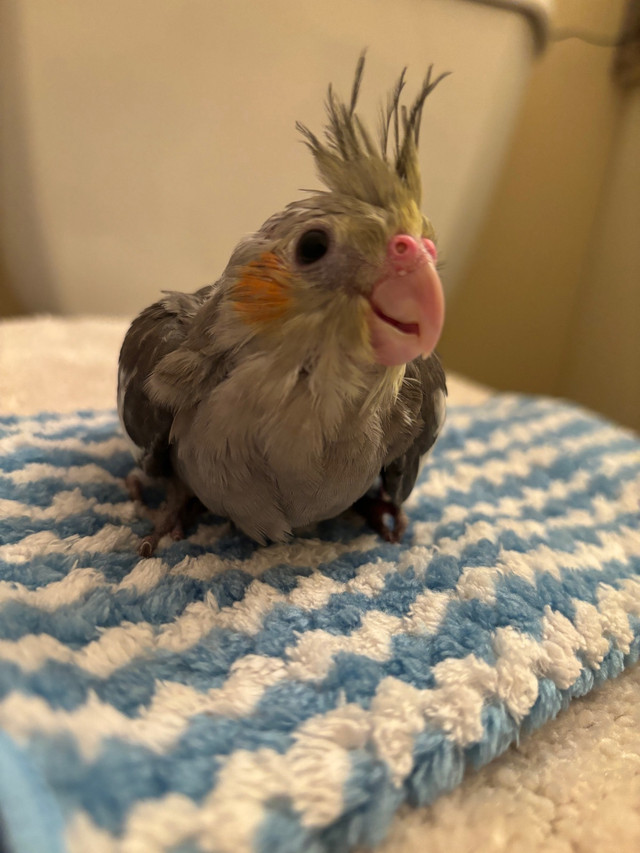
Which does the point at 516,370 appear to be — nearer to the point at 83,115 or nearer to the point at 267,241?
the point at 83,115

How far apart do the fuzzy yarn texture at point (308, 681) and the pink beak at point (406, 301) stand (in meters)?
0.22

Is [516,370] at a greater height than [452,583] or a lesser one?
lesser

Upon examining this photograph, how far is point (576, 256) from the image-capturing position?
1.64 metres

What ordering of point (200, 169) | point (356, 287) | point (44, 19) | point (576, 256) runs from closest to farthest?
point (356, 287) < point (44, 19) < point (200, 169) < point (576, 256)

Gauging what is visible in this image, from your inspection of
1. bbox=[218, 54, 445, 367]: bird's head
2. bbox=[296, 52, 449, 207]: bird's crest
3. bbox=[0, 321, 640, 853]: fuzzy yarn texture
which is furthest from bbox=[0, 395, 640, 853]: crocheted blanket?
bbox=[296, 52, 449, 207]: bird's crest

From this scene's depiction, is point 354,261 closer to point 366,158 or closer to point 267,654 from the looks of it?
point 366,158

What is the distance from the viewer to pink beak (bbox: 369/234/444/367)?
1.27ft

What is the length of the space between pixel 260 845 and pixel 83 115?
110cm

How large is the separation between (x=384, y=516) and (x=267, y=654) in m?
0.26

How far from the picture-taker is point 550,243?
1.63 metres

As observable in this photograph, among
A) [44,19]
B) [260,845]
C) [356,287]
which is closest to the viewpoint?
[260,845]

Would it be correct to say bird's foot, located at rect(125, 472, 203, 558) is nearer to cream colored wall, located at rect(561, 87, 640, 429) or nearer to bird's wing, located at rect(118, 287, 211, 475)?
bird's wing, located at rect(118, 287, 211, 475)

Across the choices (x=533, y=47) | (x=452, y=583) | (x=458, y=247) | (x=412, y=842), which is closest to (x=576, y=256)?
(x=458, y=247)

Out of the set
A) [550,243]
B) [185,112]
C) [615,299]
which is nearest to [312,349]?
[185,112]
